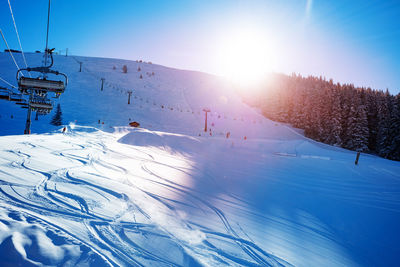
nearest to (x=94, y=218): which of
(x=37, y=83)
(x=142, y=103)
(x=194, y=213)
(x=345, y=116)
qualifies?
(x=194, y=213)

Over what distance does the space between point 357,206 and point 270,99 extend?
160ft

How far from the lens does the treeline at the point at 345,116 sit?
32078 mm

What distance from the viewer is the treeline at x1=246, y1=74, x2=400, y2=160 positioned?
32078mm

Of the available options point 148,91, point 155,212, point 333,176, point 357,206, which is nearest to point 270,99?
point 148,91

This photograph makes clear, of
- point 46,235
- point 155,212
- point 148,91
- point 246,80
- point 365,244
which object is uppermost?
point 246,80

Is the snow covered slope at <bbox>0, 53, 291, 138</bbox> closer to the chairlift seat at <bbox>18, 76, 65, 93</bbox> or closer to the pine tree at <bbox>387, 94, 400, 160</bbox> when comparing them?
the pine tree at <bbox>387, 94, 400, 160</bbox>

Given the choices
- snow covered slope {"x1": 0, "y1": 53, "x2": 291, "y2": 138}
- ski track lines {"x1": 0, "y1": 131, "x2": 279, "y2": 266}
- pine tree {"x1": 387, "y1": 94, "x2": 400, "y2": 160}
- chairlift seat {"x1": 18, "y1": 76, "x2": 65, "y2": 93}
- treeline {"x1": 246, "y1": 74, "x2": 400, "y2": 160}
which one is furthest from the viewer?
snow covered slope {"x1": 0, "y1": 53, "x2": 291, "y2": 138}

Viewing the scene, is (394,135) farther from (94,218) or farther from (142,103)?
(142,103)

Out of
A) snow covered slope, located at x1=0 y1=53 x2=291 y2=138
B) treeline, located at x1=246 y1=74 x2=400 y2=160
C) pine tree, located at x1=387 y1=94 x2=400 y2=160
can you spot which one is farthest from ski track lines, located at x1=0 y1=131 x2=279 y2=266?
treeline, located at x1=246 y1=74 x2=400 y2=160

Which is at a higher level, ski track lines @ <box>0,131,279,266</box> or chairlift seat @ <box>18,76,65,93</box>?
chairlift seat @ <box>18,76,65,93</box>

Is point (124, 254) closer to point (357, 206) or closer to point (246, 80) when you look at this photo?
point (357, 206)

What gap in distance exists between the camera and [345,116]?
125ft

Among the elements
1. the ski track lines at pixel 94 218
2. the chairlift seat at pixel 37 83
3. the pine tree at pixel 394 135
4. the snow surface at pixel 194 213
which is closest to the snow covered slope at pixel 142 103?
the pine tree at pixel 394 135

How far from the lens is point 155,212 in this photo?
4.14m
